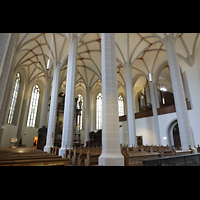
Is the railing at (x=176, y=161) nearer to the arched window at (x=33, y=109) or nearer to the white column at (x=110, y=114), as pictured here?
the white column at (x=110, y=114)

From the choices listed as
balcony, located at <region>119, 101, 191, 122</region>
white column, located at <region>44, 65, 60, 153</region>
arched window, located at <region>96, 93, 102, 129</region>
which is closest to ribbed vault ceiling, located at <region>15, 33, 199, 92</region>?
white column, located at <region>44, 65, 60, 153</region>

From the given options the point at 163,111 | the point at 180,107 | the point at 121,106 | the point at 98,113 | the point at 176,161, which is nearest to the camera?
the point at 176,161

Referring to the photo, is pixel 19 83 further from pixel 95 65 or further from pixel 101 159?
pixel 101 159

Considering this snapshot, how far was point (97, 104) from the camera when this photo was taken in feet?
79.4

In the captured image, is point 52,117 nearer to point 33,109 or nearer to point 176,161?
point 33,109

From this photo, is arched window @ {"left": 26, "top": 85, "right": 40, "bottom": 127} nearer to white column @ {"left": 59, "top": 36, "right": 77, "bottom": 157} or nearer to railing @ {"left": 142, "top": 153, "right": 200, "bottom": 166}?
white column @ {"left": 59, "top": 36, "right": 77, "bottom": 157}

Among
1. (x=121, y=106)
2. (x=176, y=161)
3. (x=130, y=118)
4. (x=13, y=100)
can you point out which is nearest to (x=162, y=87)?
(x=121, y=106)

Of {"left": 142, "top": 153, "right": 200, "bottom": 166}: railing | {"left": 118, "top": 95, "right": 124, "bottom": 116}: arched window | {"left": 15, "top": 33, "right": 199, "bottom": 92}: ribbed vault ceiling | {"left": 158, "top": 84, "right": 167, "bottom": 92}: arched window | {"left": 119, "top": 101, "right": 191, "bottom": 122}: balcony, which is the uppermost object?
{"left": 15, "top": 33, "right": 199, "bottom": 92}: ribbed vault ceiling

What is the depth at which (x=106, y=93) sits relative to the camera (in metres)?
4.90

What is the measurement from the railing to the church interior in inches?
1.5

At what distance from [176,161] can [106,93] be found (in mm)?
3073

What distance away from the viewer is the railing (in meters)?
3.39

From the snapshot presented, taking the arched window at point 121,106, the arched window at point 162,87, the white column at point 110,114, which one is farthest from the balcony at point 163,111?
the white column at point 110,114
